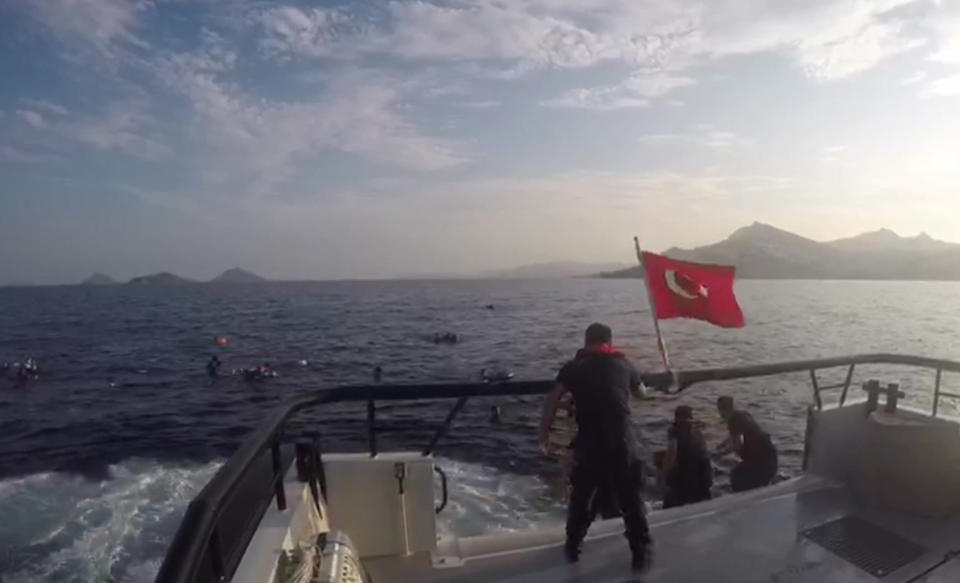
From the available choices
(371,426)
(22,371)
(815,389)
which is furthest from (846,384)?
(22,371)

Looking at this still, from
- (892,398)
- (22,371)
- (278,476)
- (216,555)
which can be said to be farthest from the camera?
(22,371)

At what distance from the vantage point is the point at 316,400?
4.49 metres

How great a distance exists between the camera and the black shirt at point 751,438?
6.81 metres

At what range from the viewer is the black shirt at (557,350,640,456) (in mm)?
4500

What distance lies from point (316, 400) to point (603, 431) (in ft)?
6.93

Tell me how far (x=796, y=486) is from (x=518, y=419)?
55.8ft

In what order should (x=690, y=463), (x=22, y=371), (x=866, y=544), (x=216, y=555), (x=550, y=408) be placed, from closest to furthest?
(x=216, y=555)
(x=550, y=408)
(x=866, y=544)
(x=690, y=463)
(x=22, y=371)

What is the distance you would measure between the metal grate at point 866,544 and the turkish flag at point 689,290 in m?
1.98

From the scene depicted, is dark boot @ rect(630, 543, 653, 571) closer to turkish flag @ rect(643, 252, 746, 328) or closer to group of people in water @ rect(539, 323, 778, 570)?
group of people in water @ rect(539, 323, 778, 570)

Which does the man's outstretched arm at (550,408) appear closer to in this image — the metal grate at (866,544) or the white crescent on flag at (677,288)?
the white crescent on flag at (677,288)

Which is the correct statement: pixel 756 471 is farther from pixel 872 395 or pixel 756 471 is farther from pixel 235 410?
pixel 235 410

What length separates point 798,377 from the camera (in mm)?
31516

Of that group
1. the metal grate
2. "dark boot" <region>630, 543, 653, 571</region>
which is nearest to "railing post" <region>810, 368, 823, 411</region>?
the metal grate

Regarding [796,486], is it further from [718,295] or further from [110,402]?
[110,402]
